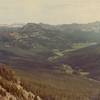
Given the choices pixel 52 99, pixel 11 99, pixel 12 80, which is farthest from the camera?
pixel 52 99

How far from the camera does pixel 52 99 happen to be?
199875 mm

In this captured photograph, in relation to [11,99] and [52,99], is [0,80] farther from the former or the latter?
[52,99]

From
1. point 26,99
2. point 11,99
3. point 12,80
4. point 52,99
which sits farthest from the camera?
point 52,99

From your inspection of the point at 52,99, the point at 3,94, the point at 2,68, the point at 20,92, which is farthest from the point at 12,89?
the point at 52,99

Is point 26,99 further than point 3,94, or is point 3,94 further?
point 26,99

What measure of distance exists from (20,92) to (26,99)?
3072 millimetres

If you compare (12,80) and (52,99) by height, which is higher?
(12,80)

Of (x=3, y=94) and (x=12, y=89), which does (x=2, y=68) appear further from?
(x=3, y=94)

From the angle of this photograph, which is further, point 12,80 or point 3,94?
point 12,80

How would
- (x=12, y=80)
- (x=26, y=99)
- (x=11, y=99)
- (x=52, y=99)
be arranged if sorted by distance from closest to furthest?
(x=11, y=99), (x=26, y=99), (x=12, y=80), (x=52, y=99)

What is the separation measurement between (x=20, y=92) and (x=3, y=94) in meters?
13.6

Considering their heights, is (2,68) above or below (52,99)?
above

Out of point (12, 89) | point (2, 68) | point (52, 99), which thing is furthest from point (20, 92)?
point (52, 99)

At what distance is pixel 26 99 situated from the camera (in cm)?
10631
